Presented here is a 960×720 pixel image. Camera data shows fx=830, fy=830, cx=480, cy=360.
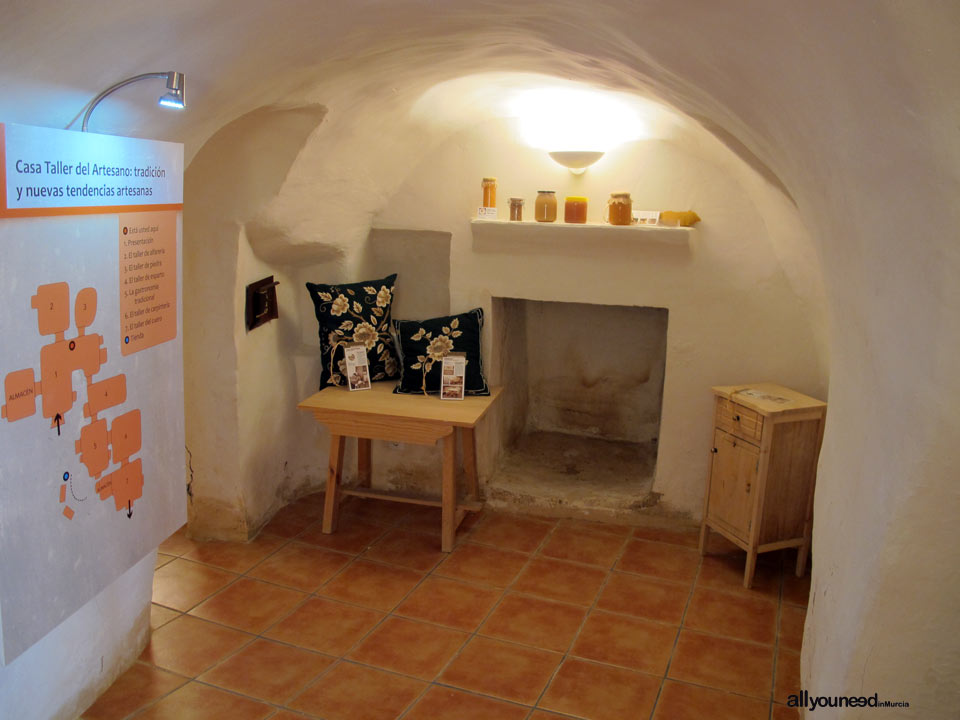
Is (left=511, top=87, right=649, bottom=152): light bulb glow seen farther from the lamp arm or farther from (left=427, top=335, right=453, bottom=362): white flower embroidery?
the lamp arm

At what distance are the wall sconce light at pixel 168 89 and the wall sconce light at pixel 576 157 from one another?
2365 millimetres

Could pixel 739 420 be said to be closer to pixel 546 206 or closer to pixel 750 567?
pixel 750 567

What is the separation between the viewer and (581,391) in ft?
18.5

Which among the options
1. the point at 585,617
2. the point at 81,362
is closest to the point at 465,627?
the point at 585,617

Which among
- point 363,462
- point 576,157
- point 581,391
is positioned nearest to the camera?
point 576,157

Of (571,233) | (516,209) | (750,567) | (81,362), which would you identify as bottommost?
(750,567)

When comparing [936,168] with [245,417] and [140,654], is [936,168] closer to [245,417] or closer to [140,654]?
[140,654]

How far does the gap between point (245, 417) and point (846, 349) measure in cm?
306

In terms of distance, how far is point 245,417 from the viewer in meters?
4.29

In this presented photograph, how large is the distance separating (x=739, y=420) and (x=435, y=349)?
1644 mm

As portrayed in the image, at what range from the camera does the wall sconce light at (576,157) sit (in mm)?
4348

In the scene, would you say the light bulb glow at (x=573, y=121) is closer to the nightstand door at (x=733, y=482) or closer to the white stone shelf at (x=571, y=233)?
the white stone shelf at (x=571, y=233)

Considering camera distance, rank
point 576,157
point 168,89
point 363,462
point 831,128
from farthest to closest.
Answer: point 363,462 < point 576,157 < point 168,89 < point 831,128

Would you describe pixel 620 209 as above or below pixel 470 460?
above
